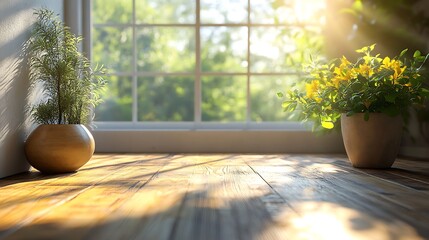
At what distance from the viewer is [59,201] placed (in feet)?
5.25

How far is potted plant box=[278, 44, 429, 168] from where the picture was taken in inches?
96.4

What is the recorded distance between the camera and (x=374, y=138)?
251 cm

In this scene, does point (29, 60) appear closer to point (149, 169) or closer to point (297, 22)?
point (149, 169)

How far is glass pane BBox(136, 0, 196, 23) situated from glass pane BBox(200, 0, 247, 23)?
262 cm

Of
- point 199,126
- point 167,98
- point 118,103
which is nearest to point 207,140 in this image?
point 199,126

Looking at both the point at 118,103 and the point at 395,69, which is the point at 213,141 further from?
the point at 118,103

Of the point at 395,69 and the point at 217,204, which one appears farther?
the point at 395,69

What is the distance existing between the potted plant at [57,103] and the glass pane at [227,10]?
182 cm

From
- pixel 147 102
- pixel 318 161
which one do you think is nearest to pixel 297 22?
pixel 318 161

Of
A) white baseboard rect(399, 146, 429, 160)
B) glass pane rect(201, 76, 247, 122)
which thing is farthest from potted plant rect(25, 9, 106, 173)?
glass pane rect(201, 76, 247, 122)

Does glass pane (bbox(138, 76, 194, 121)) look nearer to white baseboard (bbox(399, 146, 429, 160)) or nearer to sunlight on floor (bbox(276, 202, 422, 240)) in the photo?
white baseboard (bbox(399, 146, 429, 160))

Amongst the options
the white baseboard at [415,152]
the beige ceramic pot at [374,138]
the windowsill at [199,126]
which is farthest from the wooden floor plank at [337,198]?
the windowsill at [199,126]

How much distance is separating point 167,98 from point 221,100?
1.26 m

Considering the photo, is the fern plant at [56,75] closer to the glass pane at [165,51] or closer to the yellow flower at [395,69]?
the yellow flower at [395,69]
